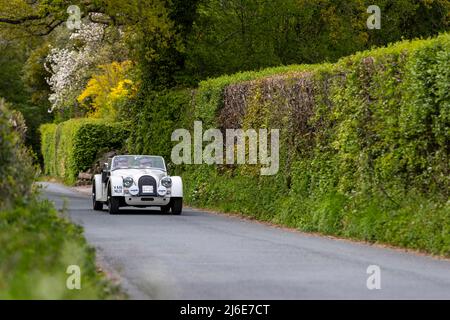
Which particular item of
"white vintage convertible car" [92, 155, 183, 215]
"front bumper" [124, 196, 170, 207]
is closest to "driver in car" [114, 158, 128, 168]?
"white vintage convertible car" [92, 155, 183, 215]

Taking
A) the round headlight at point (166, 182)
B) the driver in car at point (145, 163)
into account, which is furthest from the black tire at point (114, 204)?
the driver in car at point (145, 163)

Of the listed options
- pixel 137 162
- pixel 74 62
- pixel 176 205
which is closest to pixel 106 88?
pixel 74 62

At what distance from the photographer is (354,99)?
20.3 meters

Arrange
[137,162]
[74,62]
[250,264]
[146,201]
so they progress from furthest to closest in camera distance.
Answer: [74,62] → [137,162] → [146,201] → [250,264]

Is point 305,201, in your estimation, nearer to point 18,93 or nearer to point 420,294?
point 420,294

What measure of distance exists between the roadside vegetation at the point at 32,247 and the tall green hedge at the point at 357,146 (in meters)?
6.65

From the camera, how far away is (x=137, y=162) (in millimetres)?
27062

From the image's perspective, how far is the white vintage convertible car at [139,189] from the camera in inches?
999

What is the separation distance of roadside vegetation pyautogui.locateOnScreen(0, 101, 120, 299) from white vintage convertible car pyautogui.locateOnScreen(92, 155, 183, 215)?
10773mm

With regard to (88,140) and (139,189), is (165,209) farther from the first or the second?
(88,140)

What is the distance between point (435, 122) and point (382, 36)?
27666mm

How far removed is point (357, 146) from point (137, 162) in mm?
8700

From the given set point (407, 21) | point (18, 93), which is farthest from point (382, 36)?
point (18, 93)

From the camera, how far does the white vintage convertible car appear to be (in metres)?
25.4
